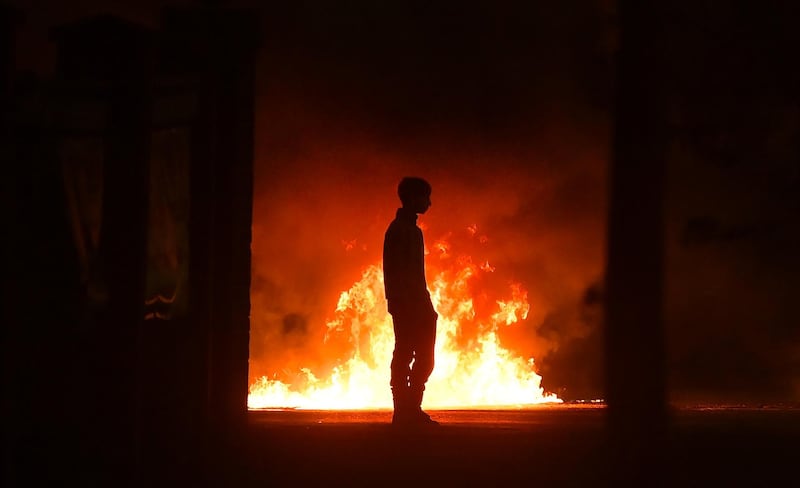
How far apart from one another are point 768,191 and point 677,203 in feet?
4.84

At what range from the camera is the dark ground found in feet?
19.8

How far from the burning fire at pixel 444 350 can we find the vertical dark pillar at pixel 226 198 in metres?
9.42

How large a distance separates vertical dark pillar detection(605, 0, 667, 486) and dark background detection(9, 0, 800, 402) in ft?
47.1

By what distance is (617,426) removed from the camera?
3303 millimetres

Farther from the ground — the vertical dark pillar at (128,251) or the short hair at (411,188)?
the short hair at (411,188)

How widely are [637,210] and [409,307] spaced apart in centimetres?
629

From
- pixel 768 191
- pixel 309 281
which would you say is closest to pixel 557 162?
pixel 768 191

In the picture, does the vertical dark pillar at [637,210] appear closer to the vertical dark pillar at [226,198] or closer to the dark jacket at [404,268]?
the vertical dark pillar at [226,198]

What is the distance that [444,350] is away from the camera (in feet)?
57.5

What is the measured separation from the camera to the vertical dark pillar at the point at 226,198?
7.07m

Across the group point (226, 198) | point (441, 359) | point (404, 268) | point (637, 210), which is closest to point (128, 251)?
point (637, 210)

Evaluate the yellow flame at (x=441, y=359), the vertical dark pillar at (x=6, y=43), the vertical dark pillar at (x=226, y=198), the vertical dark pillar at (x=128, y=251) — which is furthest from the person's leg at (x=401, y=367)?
the yellow flame at (x=441, y=359)

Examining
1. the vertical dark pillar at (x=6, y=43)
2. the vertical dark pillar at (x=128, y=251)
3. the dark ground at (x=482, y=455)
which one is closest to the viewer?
the vertical dark pillar at (x=128, y=251)

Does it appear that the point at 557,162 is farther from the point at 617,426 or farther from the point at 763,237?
the point at 617,426
